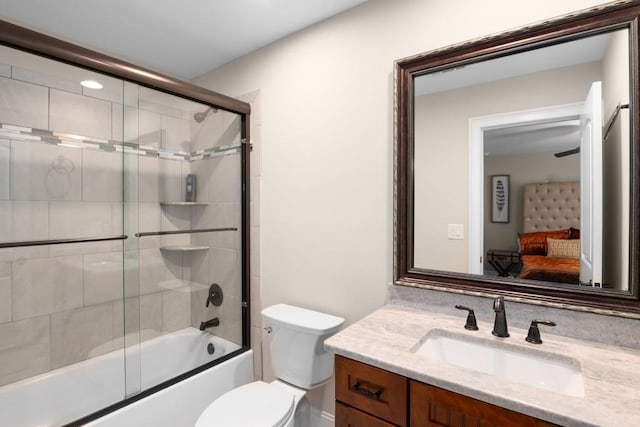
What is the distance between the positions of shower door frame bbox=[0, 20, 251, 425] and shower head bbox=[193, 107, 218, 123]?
2.1 inches

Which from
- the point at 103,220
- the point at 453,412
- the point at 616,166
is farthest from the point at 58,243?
the point at 616,166

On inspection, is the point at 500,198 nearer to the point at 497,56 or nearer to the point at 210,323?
the point at 497,56

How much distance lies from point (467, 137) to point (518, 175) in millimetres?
271

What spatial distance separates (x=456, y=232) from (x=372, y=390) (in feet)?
2.53

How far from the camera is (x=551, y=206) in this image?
122 centimetres

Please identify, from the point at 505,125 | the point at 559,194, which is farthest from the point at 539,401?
the point at 505,125

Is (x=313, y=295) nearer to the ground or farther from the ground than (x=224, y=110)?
nearer to the ground

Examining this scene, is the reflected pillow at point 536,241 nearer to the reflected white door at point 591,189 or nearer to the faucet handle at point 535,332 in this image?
the reflected white door at point 591,189

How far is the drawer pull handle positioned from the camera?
1.03 m

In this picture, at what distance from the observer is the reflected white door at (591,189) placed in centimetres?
112

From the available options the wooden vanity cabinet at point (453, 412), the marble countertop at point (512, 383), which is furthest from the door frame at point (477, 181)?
the wooden vanity cabinet at point (453, 412)

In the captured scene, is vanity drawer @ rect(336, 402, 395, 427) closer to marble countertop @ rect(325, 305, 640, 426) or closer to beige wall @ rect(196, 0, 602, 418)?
marble countertop @ rect(325, 305, 640, 426)

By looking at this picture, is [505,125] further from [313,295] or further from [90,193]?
[90,193]

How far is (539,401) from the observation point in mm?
780
